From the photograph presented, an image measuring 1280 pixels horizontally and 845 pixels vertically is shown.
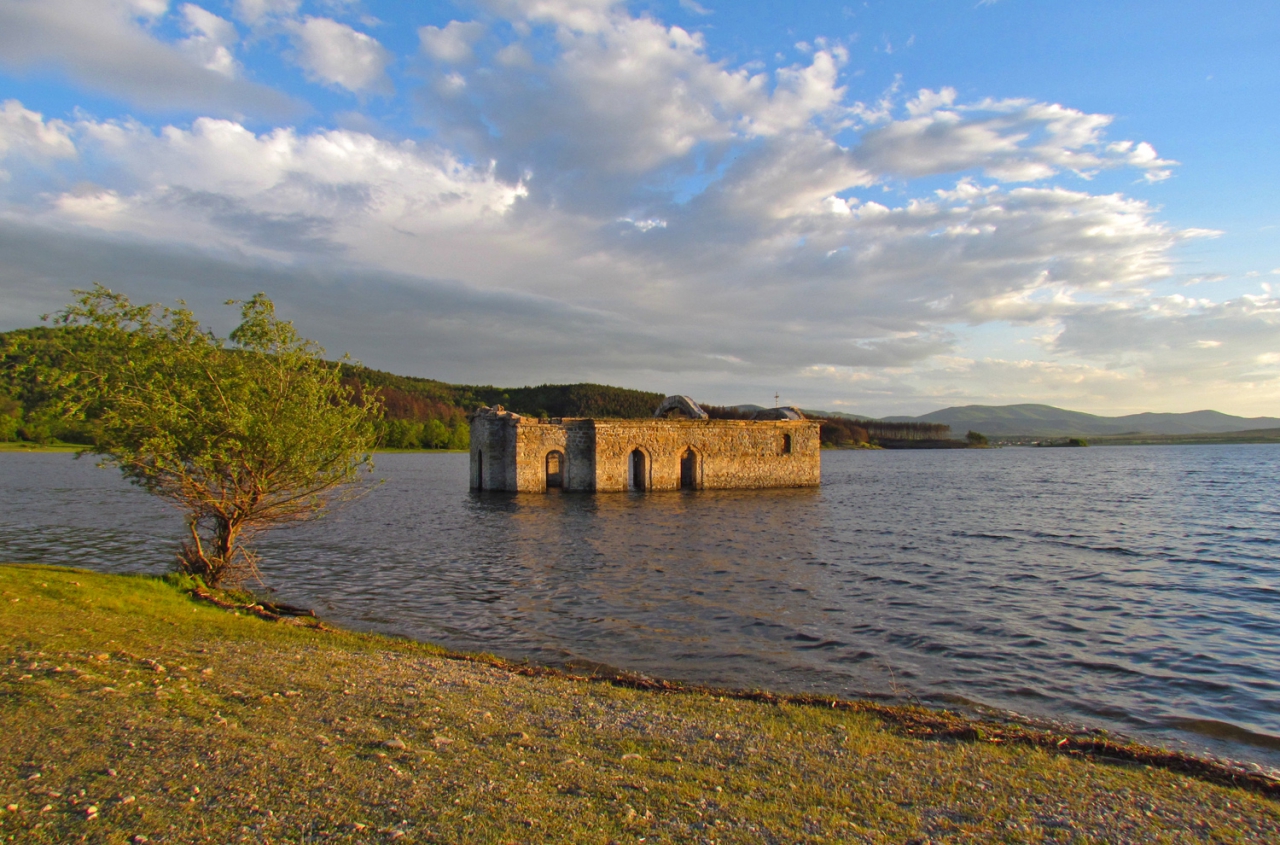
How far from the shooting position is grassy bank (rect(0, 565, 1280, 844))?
4.38 m

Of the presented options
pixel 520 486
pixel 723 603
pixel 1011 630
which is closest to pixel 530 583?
pixel 723 603

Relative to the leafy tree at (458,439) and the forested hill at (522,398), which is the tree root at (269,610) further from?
the leafy tree at (458,439)

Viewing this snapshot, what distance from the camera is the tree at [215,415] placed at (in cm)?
1136

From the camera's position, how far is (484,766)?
17.5ft

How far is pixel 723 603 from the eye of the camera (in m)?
13.8

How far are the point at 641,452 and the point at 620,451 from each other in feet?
4.68

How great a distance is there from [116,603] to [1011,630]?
14398 mm

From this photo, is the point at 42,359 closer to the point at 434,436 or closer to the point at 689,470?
the point at 689,470

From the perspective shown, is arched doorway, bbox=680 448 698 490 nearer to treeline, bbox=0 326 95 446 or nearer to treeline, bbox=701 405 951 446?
treeline, bbox=0 326 95 446

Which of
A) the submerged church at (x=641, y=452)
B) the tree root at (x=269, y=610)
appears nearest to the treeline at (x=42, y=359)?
the tree root at (x=269, y=610)

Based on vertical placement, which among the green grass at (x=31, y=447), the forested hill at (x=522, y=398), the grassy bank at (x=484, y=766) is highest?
the forested hill at (x=522, y=398)

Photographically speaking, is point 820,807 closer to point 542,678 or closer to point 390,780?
point 390,780

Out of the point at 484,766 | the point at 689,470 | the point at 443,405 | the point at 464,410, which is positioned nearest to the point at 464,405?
the point at 464,410

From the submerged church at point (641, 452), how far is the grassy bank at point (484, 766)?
29.0 m
